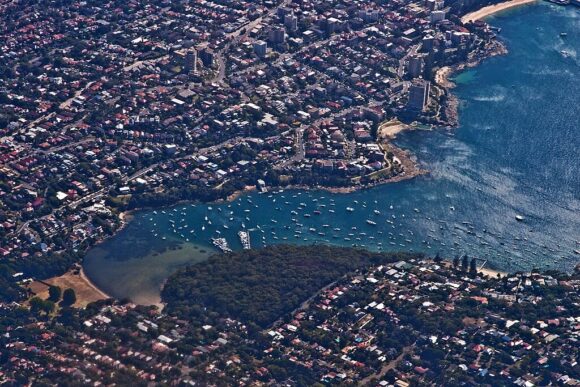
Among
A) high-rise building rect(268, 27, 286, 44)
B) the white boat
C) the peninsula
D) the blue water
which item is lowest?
the blue water

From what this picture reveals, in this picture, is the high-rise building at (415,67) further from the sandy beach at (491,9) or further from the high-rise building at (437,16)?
the sandy beach at (491,9)

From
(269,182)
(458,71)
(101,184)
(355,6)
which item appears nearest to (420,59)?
(458,71)

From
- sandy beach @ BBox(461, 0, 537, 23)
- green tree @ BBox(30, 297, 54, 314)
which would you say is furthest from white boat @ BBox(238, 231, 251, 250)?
sandy beach @ BBox(461, 0, 537, 23)

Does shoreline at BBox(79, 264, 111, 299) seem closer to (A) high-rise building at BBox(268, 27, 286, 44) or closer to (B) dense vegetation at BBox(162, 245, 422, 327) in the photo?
(B) dense vegetation at BBox(162, 245, 422, 327)

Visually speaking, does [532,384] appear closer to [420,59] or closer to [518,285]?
[518,285]

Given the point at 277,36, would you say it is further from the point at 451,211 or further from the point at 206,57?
the point at 451,211

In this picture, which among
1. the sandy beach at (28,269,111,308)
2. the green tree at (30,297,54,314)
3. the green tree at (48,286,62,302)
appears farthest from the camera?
the sandy beach at (28,269,111,308)

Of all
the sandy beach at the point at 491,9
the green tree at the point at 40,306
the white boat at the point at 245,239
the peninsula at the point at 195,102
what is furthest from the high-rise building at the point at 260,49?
the green tree at the point at 40,306
